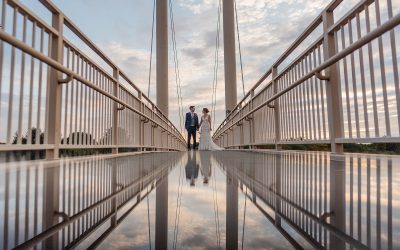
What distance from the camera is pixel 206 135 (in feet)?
41.9

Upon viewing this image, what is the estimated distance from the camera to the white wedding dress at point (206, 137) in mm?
12453

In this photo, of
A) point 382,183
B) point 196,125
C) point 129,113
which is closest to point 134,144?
point 129,113

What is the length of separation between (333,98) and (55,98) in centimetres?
251

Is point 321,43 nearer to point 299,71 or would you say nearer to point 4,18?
point 299,71

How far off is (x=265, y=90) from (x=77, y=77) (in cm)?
341

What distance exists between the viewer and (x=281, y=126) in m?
5.01

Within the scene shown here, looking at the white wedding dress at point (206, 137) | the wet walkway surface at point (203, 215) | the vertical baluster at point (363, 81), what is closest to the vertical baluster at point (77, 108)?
the wet walkway surface at point (203, 215)

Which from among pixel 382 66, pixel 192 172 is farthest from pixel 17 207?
pixel 382 66

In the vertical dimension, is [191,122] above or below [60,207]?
above

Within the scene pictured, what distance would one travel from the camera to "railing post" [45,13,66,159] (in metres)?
2.85

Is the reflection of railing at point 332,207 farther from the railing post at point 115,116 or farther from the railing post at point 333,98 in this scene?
the railing post at point 115,116

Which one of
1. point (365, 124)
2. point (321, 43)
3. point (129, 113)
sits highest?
point (321, 43)

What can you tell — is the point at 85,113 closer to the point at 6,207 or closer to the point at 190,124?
the point at 6,207

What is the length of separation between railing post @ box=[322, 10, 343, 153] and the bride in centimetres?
910
